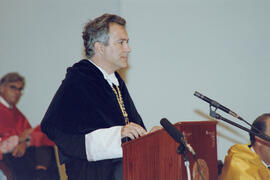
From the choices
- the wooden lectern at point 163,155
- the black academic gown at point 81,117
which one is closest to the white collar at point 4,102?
the black academic gown at point 81,117

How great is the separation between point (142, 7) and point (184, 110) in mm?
1390

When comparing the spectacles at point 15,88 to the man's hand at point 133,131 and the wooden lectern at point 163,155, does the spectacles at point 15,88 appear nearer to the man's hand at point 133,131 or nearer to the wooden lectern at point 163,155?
the man's hand at point 133,131

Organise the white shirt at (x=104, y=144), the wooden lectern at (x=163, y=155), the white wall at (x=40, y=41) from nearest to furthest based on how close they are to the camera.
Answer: the wooden lectern at (x=163, y=155)
the white shirt at (x=104, y=144)
the white wall at (x=40, y=41)

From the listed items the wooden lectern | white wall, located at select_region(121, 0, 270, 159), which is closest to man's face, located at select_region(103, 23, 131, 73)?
the wooden lectern

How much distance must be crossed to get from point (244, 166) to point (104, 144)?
5.19 feet

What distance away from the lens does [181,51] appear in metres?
4.84

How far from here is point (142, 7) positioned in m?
4.66

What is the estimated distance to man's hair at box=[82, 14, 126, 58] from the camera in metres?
2.82

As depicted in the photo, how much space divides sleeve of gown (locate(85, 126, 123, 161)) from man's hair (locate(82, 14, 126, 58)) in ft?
2.37

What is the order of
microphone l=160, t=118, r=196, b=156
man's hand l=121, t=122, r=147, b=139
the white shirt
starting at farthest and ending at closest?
the white shirt, man's hand l=121, t=122, r=147, b=139, microphone l=160, t=118, r=196, b=156

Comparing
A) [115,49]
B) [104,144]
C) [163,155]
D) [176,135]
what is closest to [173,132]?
[176,135]

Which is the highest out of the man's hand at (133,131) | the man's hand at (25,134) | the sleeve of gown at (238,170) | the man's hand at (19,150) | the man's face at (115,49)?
the man's face at (115,49)

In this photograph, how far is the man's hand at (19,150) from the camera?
3.45 m

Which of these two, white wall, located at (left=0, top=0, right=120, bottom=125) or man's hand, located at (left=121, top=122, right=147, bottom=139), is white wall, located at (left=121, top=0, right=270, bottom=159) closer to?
white wall, located at (left=0, top=0, right=120, bottom=125)
